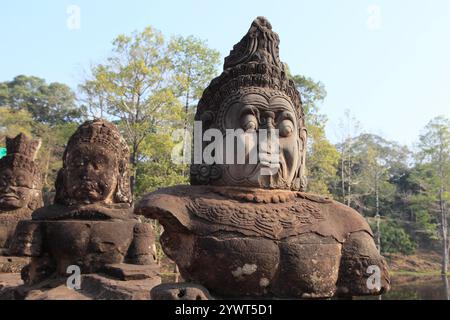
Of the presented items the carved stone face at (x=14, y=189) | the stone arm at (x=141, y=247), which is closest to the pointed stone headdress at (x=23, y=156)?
the carved stone face at (x=14, y=189)

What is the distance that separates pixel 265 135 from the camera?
119 inches

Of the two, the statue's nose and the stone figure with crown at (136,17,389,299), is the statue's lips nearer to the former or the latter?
the stone figure with crown at (136,17,389,299)

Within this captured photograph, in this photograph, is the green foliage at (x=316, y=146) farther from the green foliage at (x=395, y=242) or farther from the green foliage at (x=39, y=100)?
the green foliage at (x=39, y=100)

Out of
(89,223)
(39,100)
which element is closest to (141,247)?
Answer: (89,223)

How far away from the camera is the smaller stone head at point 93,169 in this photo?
16.2 feet

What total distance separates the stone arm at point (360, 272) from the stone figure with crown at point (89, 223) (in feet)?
7.10

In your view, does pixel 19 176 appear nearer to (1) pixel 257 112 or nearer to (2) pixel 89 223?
(2) pixel 89 223

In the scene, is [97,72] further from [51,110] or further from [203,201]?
[51,110]

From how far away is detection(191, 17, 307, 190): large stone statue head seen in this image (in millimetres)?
3020

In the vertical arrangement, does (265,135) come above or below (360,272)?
above

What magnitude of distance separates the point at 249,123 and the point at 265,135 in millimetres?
142

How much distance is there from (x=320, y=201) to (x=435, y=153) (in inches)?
802

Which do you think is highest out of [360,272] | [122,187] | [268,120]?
[268,120]

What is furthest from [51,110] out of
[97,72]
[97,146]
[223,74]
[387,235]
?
[223,74]
